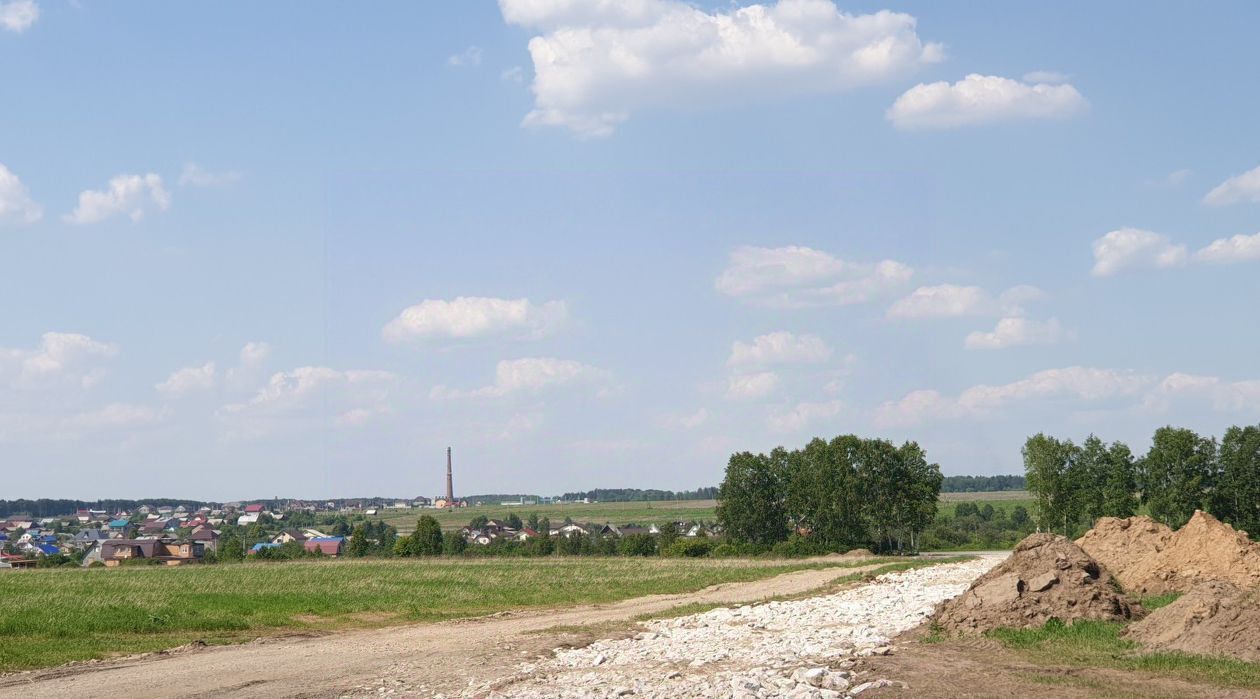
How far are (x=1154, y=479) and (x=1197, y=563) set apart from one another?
50090 millimetres

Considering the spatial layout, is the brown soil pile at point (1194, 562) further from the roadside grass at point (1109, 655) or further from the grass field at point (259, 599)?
the grass field at point (259, 599)

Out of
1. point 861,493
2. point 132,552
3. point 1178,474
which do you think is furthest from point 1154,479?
point 132,552

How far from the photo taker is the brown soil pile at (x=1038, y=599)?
2277 cm

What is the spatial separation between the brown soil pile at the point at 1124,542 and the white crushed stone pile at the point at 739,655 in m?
5.86

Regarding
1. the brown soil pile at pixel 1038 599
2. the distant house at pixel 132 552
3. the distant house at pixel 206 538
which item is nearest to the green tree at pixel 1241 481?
the brown soil pile at pixel 1038 599

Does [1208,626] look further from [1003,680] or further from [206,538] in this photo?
[206,538]

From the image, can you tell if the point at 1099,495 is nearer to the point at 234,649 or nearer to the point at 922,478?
the point at 922,478

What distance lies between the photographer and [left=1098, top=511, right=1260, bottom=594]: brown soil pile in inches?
1180

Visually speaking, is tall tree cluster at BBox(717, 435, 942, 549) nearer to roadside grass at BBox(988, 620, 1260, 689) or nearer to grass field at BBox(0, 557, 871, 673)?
grass field at BBox(0, 557, 871, 673)

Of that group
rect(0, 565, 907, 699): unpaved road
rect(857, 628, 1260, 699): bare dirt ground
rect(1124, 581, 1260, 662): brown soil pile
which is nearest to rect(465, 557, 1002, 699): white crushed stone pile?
rect(857, 628, 1260, 699): bare dirt ground

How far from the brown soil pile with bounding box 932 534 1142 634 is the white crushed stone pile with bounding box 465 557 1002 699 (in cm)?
156

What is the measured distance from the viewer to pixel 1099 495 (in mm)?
77375

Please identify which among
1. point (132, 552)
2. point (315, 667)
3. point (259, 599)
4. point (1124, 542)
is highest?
point (1124, 542)

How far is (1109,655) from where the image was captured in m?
19.1
